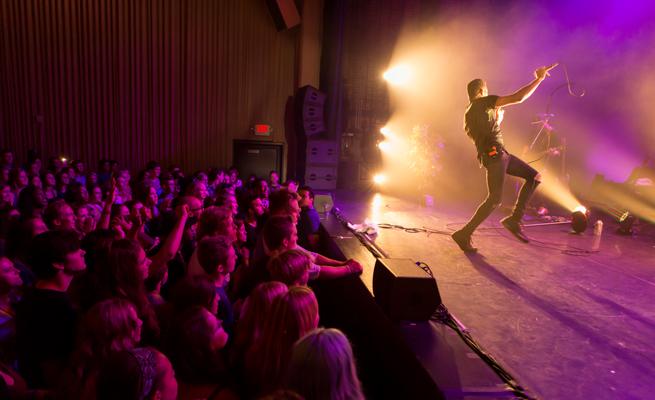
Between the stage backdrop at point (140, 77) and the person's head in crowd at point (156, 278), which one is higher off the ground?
the stage backdrop at point (140, 77)

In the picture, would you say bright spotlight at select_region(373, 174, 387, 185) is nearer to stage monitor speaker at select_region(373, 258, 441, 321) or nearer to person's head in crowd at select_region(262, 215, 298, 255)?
person's head in crowd at select_region(262, 215, 298, 255)

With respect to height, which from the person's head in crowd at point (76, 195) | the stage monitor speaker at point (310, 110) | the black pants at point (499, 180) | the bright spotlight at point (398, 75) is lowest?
the person's head in crowd at point (76, 195)

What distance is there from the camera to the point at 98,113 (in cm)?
855

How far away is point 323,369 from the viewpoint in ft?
3.68

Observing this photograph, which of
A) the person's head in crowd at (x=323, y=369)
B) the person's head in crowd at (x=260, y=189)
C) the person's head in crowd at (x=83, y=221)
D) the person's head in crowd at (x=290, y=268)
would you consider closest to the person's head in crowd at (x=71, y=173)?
the person's head in crowd at (x=83, y=221)

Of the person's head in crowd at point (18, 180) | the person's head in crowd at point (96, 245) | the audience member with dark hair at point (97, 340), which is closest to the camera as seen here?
the audience member with dark hair at point (97, 340)

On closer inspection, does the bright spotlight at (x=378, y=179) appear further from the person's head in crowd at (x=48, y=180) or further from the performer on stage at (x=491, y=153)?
the person's head in crowd at (x=48, y=180)

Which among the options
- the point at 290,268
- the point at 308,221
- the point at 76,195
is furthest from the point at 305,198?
the point at 290,268

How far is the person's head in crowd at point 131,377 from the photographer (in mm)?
1174

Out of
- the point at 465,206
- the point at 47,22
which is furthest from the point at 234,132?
the point at 465,206

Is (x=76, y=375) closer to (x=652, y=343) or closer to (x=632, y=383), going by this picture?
(x=632, y=383)

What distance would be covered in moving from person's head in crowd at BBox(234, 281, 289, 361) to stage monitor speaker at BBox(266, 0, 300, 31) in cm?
840

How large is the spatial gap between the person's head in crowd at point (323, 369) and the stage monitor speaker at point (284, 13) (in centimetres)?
896

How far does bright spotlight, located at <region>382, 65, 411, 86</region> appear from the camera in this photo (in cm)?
990
